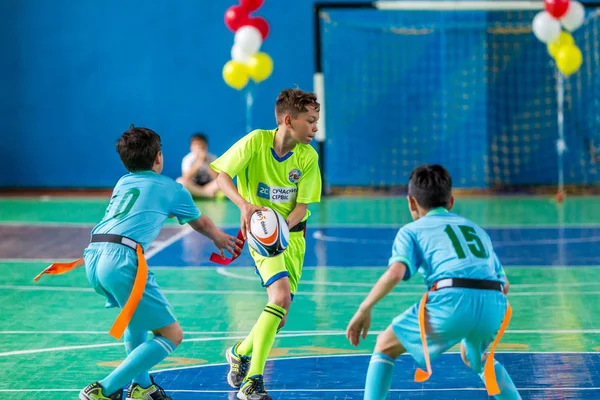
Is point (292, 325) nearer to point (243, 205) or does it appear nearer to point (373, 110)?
point (243, 205)

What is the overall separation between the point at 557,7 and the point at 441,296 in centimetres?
1217

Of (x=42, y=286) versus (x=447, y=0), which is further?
(x=447, y=0)

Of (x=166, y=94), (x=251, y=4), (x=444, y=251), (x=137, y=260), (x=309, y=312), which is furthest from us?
(x=166, y=94)

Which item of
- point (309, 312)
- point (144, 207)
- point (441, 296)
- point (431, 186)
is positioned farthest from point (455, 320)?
point (309, 312)

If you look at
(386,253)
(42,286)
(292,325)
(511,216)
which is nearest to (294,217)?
(292,325)

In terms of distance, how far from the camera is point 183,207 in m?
5.20

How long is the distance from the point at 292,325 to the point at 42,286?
2958 millimetres

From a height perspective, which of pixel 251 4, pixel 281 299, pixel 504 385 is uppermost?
pixel 251 4

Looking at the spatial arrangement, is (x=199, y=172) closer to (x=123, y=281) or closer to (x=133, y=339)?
(x=133, y=339)

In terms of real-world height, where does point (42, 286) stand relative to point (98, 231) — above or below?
below

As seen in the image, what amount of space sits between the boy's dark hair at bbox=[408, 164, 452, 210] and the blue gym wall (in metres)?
14.2

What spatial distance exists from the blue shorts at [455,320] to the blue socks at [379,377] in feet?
0.43

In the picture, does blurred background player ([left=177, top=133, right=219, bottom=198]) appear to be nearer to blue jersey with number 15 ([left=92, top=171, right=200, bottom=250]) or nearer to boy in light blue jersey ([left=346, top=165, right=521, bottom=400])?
blue jersey with number 15 ([left=92, top=171, right=200, bottom=250])

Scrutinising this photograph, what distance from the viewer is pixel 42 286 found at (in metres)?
9.22
